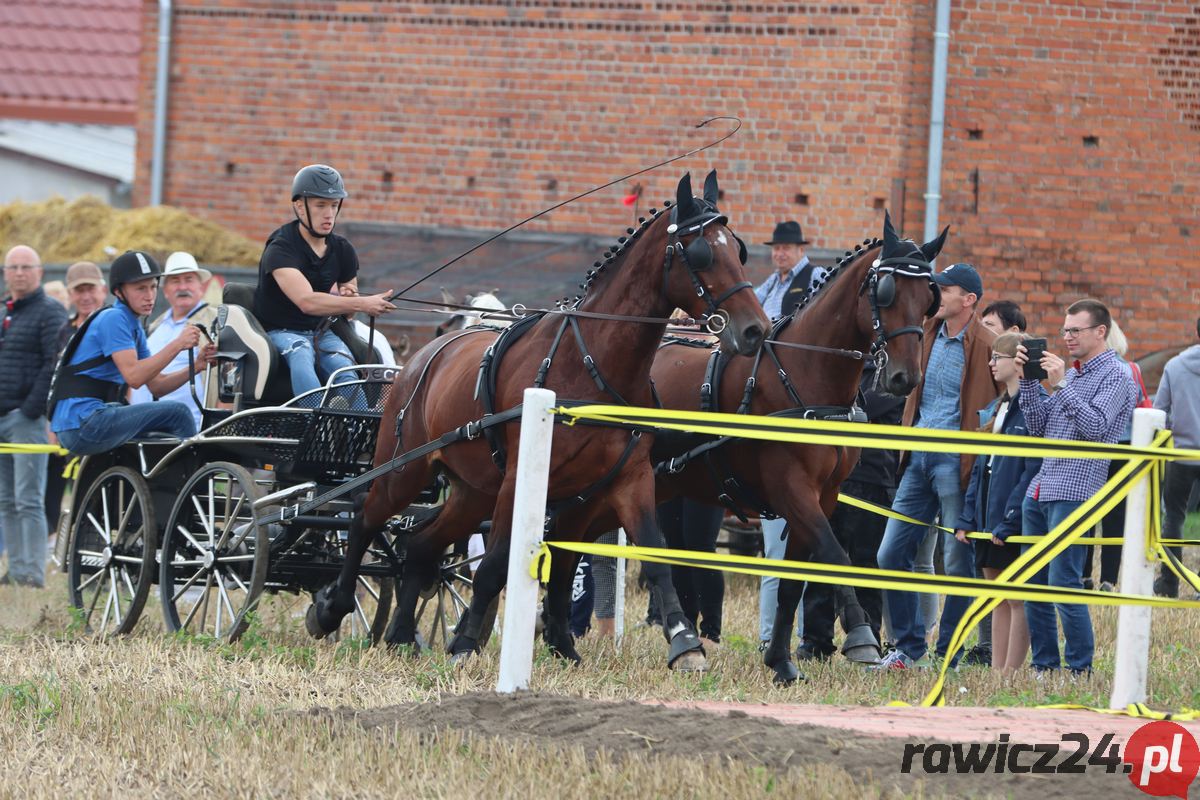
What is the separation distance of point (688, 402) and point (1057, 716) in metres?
2.94

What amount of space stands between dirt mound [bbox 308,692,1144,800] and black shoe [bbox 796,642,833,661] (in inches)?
113

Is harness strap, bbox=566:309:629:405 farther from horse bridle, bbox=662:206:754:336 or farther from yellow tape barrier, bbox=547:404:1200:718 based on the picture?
yellow tape barrier, bbox=547:404:1200:718

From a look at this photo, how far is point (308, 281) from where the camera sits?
898cm

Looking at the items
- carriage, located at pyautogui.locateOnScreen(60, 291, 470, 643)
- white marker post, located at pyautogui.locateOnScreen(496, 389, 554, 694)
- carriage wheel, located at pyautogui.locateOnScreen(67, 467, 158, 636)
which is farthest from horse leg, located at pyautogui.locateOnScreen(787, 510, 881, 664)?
carriage wheel, located at pyautogui.locateOnScreen(67, 467, 158, 636)

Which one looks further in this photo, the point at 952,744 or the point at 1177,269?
the point at 1177,269

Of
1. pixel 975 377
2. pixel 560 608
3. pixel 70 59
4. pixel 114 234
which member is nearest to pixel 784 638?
pixel 560 608

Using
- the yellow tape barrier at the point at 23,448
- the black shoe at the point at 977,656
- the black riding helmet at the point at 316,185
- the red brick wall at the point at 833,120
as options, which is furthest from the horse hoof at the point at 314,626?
the red brick wall at the point at 833,120

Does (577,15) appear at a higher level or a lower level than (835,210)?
higher

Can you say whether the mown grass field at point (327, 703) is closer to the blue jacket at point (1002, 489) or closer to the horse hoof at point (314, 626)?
the horse hoof at point (314, 626)

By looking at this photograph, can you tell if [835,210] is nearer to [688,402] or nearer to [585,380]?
[688,402]

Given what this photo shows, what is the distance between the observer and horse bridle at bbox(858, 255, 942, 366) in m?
7.86

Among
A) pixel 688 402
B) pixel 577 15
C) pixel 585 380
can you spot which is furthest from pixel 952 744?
pixel 577 15

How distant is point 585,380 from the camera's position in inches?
294

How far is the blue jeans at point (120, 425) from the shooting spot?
9273 mm
